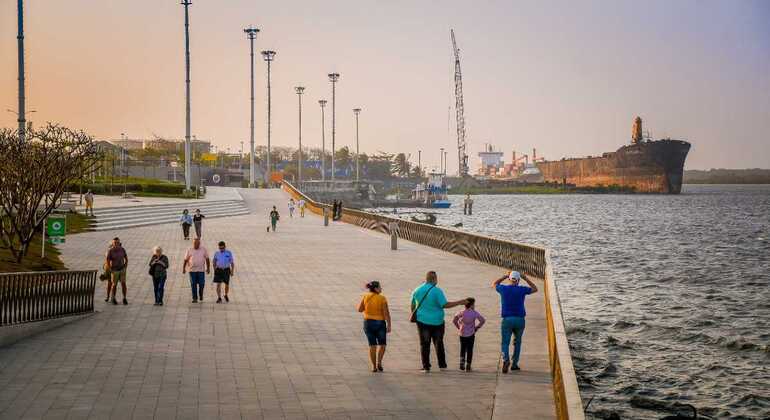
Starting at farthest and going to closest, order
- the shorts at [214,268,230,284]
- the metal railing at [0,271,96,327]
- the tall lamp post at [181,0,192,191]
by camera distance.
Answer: the tall lamp post at [181,0,192,191] < the shorts at [214,268,230,284] < the metal railing at [0,271,96,327]

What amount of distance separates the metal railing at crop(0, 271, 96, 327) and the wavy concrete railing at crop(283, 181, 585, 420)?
9.36 meters

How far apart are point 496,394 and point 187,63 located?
226 ft

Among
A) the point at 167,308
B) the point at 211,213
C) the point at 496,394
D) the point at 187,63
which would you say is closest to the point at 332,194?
the point at 187,63

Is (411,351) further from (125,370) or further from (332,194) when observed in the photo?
(332,194)

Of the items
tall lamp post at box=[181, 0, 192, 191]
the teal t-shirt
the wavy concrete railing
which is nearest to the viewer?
the wavy concrete railing

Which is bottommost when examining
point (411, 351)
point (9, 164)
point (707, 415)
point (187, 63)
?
point (707, 415)

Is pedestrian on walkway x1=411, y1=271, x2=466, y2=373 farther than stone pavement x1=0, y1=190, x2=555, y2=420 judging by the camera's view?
Yes

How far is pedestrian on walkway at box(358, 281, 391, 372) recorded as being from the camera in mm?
14375

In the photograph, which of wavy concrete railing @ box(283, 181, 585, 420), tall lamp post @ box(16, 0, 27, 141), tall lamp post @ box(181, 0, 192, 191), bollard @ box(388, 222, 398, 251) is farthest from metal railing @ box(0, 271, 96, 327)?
tall lamp post @ box(181, 0, 192, 191)

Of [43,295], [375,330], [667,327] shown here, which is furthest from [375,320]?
[667,327]

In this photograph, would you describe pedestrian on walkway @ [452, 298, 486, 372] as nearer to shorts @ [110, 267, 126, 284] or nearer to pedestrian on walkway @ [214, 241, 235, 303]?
pedestrian on walkway @ [214, 241, 235, 303]

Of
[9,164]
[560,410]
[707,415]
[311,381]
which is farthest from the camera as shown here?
[9,164]

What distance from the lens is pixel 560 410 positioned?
10820 millimetres

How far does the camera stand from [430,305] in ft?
47.1
